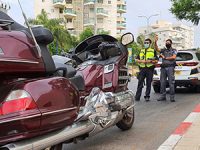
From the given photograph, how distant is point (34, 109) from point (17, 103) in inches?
6.0

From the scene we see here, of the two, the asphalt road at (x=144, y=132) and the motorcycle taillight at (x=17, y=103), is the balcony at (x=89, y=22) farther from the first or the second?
the motorcycle taillight at (x=17, y=103)

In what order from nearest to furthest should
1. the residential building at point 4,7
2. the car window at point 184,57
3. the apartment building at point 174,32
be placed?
the residential building at point 4,7 < the car window at point 184,57 < the apartment building at point 174,32

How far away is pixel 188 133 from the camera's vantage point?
6.18m

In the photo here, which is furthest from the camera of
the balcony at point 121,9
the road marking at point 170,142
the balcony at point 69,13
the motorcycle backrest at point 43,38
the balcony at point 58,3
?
the balcony at point 121,9

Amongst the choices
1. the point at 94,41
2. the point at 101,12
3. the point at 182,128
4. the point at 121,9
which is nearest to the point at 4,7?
the point at 94,41

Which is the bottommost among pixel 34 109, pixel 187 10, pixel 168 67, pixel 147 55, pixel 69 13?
pixel 168 67

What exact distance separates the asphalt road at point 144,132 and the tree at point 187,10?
1489 cm

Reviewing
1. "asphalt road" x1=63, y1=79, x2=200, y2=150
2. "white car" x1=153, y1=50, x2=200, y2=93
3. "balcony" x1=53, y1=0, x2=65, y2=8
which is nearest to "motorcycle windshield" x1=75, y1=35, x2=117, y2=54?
"asphalt road" x1=63, y1=79, x2=200, y2=150

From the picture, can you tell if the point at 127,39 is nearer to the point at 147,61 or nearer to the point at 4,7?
the point at 4,7

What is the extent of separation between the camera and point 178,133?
6277 mm

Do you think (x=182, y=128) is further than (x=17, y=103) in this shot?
Yes

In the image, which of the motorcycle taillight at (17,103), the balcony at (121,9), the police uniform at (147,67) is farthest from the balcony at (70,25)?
the motorcycle taillight at (17,103)

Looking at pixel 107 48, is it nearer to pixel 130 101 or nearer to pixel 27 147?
pixel 130 101

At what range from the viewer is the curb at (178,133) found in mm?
5461
